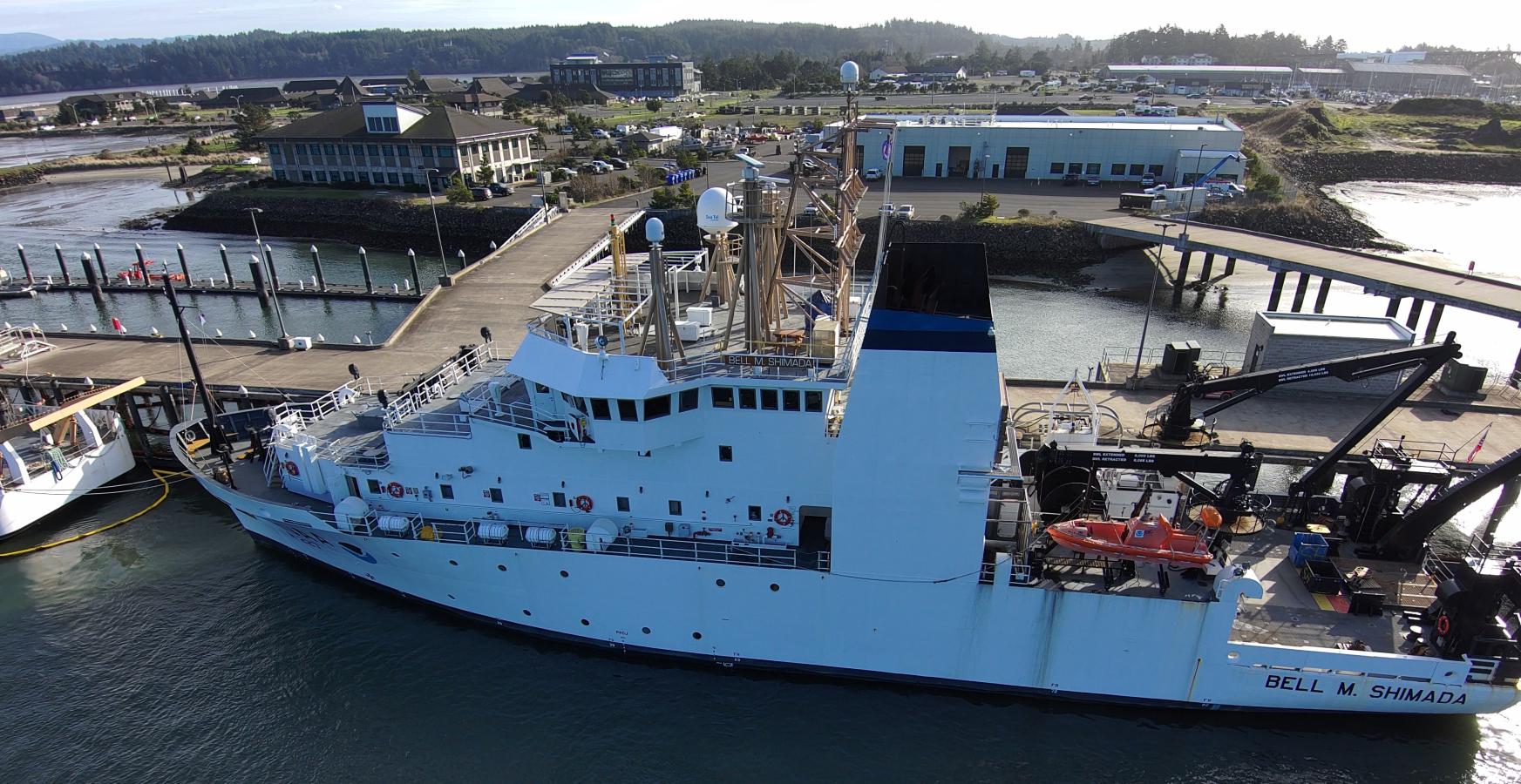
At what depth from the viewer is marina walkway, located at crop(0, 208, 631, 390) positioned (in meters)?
25.4

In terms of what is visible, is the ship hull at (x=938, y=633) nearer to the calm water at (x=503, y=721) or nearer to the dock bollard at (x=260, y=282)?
the calm water at (x=503, y=721)

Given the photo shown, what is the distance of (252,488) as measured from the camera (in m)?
17.8

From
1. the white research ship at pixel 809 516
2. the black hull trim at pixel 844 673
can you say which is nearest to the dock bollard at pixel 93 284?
the white research ship at pixel 809 516

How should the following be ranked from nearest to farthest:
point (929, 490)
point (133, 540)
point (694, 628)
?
point (929, 490) → point (694, 628) → point (133, 540)

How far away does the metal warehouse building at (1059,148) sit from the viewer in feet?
173

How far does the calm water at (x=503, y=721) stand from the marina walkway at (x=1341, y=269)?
69.1 ft

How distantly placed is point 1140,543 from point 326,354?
2718 centimetres

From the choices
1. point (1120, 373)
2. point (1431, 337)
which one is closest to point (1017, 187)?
point (1431, 337)

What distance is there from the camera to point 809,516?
15.1 meters

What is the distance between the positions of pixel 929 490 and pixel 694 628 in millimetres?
5649

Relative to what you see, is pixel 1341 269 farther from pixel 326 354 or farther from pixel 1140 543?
pixel 326 354

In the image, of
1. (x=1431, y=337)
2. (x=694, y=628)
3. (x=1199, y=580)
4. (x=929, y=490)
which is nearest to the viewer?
(x=929, y=490)

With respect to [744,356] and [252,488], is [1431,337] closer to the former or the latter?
[744,356]

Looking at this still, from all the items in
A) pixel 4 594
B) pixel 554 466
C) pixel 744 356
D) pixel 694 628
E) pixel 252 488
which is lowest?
pixel 4 594
